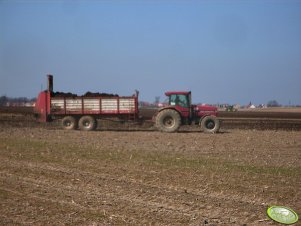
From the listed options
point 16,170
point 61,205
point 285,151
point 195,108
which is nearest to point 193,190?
point 61,205

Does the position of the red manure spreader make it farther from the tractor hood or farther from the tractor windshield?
the tractor hood

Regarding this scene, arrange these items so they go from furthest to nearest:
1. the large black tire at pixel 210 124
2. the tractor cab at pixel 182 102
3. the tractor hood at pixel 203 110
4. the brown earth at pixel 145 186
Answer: the tractor hood at pixel 203 110 < the tractor cab at pixel 182 102 < the large black tire at pixel 210 124 < the brown earth at pixel 145 186

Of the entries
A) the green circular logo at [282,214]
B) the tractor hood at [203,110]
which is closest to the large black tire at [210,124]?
Answer: the tractor hood at [203,110]

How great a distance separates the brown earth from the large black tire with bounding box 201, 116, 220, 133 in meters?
9.17

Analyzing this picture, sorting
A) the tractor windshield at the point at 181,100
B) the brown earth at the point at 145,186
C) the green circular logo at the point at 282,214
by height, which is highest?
the tractor windshield at the point at 181,100

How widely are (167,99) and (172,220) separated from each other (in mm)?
18711

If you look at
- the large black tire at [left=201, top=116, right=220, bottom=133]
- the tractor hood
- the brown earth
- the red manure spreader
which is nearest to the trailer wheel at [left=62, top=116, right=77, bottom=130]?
the red manure spreader

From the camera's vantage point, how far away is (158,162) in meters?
12.6

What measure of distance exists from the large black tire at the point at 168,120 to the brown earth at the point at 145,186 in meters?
9.28

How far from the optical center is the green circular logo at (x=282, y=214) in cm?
705

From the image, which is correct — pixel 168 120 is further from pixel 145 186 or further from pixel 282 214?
pixel 282 214

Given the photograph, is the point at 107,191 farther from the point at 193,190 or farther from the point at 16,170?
the point at 16,170

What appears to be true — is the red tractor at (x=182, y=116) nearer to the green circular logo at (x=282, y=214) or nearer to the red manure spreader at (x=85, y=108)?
the red manure spreader at (x=85, y=108)

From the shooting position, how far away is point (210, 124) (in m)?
24.9
